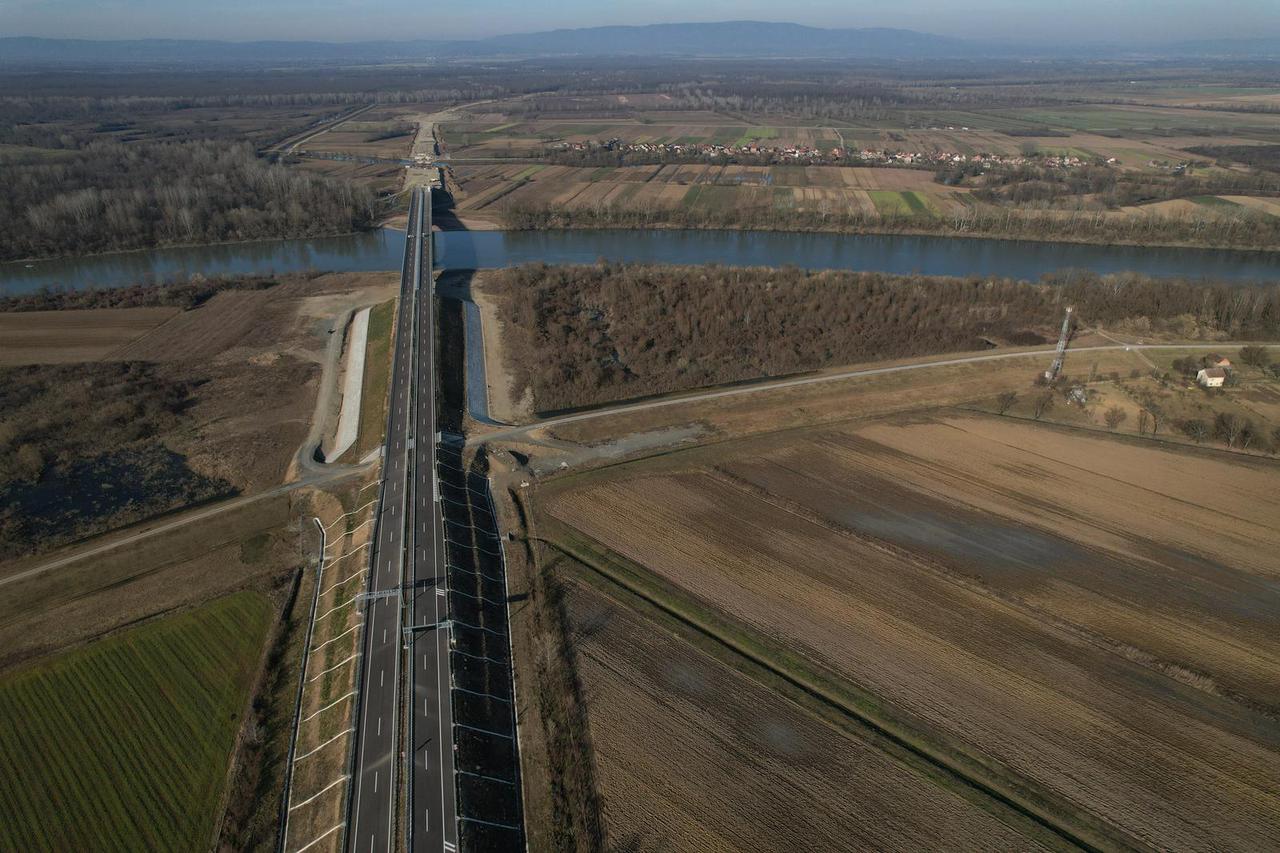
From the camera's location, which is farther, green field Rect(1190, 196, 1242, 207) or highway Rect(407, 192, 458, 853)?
green field Rect(1190, 196, 1242, 207)

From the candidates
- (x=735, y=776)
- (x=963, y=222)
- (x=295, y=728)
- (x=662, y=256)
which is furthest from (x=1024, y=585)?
(x=963, y=222)

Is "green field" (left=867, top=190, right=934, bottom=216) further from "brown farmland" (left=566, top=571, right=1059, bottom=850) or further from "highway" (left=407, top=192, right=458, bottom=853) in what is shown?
"brown farmland" (left=566, top=571, right=1059, bottom=850)

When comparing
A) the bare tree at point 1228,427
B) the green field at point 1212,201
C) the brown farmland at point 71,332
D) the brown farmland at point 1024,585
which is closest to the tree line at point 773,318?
the brown farmland at point 1024,585

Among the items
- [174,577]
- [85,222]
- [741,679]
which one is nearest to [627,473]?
[741,679]

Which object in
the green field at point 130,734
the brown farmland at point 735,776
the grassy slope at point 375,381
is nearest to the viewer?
the brown farmland at point 735,776

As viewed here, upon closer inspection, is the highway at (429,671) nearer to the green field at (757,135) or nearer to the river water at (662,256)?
the river water at (662,256)

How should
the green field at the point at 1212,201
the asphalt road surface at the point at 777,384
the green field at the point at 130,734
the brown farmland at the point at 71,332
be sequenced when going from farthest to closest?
1. the green field at the point at 1212,201
2. the brown farmland at the point at 71,332
3. the asphalt road surface at the point at 777,384
4. the green field at the point at 130,734

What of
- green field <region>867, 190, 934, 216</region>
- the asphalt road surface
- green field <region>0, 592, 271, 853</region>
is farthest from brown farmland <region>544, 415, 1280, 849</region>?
green field <region>867, 190, 934, 216</region>
